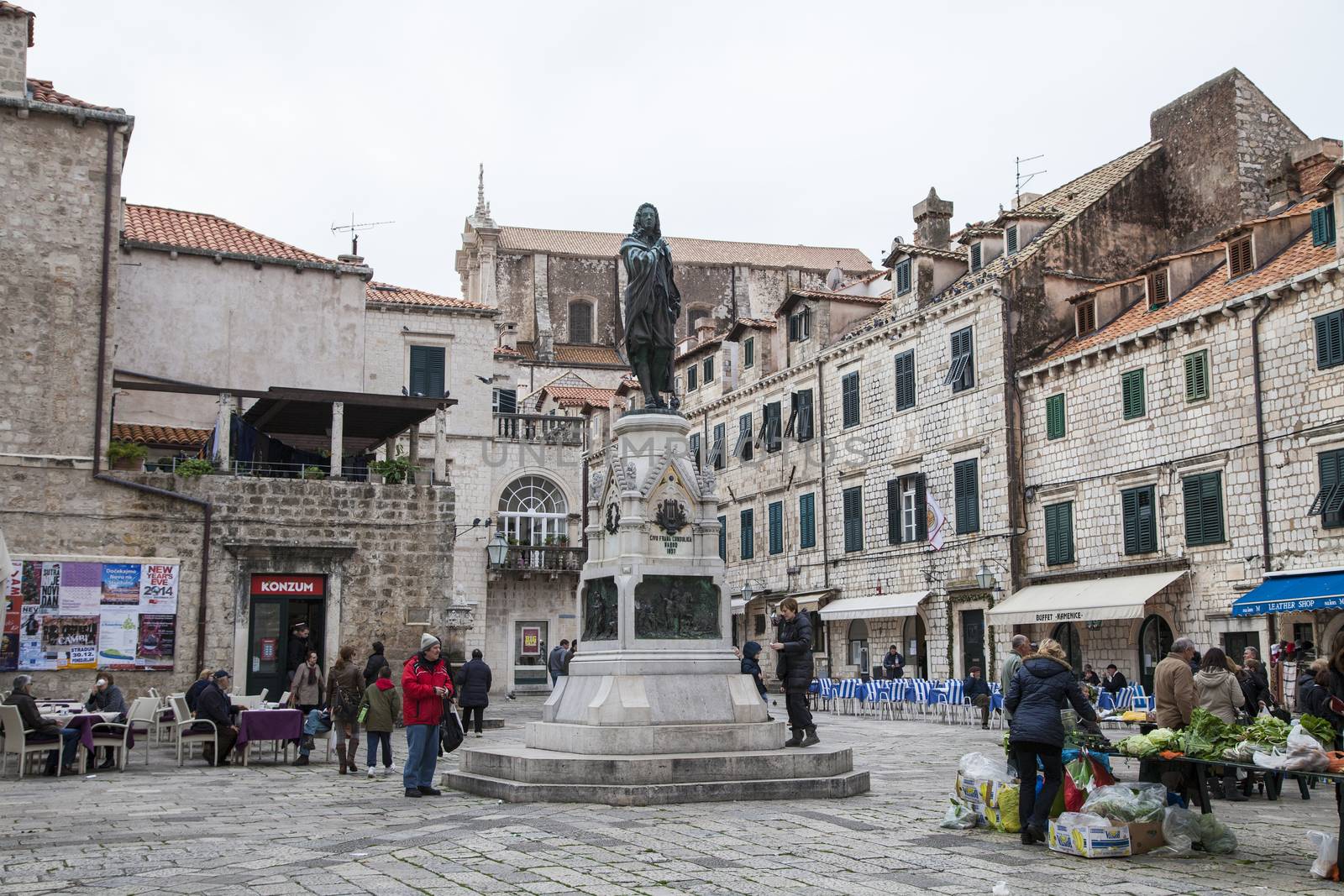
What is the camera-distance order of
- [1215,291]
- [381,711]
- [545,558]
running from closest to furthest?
[381,711]
[1215,291]
[545,558]

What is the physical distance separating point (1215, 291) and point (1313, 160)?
5040mm

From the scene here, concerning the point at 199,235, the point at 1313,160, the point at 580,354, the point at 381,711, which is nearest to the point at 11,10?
A: the point at 199,235

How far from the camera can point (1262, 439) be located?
23234 mm

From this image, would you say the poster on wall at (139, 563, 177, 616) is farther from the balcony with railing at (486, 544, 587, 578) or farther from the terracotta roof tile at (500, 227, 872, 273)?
the terracotta roof tile at (500, 227, 872, 273)

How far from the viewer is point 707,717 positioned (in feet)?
39.2

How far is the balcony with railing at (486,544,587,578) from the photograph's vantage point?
3522 centimetres

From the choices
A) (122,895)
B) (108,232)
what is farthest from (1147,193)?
(122,895)

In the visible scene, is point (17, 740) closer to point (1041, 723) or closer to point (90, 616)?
point (90, 616)

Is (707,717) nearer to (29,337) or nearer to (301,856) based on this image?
(301,856)

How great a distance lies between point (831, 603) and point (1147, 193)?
514 inches

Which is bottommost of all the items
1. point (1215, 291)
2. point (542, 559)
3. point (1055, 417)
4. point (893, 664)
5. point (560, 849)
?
point (560, 849)

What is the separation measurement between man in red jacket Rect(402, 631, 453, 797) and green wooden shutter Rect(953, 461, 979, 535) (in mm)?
19931

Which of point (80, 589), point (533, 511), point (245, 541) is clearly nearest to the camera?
point (80, 589)

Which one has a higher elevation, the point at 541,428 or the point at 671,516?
the point at 541,428
